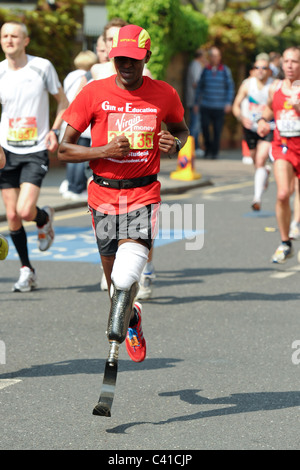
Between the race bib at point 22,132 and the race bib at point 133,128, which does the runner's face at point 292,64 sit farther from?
the race bib at point 133,128

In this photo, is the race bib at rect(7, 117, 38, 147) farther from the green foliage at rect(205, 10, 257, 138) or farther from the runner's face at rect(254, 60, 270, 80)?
the green foliage at rect(205, 10, 257, 138)

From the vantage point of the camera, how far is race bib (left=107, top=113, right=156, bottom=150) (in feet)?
17.7

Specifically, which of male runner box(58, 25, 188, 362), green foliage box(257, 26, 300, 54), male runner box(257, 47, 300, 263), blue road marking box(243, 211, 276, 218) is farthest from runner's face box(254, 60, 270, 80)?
green foliage box(257, 26, 300, 54)

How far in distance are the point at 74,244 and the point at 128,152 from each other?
5789 millimetres

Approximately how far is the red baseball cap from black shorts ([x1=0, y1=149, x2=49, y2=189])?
3.17m

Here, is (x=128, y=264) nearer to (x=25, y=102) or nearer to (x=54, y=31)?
(x=25, y=102)

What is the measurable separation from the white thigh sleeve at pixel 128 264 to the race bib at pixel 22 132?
10.6ft

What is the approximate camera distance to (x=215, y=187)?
1772cm

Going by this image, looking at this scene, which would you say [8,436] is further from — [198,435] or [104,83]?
[104,83]

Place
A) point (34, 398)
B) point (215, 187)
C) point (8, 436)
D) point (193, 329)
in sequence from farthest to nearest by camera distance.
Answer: point (215, 187)
point (193, 329)
point (34, 398)
point (8, 436)

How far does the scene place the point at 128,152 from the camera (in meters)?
5.25

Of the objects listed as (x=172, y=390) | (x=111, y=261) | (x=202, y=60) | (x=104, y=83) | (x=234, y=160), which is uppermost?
(x=104, y=83)
